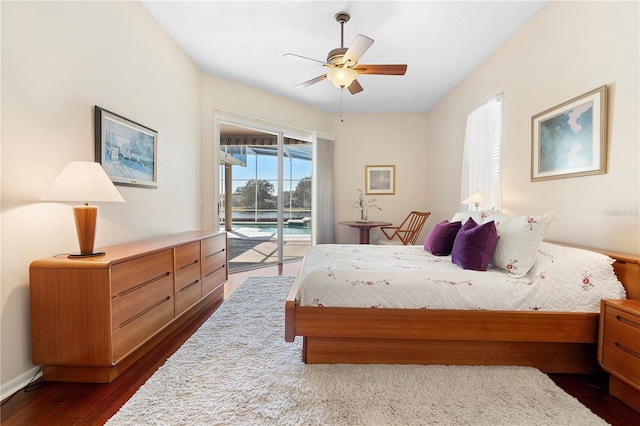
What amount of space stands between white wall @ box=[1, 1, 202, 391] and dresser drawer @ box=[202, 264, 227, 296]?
68 cm

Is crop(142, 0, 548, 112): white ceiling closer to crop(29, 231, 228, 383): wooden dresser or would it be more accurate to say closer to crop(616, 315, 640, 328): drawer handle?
crop(29, 231, 228, 383): wooden dresser

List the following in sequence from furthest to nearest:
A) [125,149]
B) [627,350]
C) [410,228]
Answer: [410,228] < [125,149] < [627,350]

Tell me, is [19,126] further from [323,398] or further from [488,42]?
[488,42]

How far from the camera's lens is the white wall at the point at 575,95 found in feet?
6.06

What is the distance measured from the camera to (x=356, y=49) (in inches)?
88.9

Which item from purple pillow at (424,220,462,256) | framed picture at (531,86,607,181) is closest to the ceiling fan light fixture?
purple pillow at (424,220,462,256)

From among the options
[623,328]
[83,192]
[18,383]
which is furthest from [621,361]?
[18,383]

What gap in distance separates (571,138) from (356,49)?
1815 mm

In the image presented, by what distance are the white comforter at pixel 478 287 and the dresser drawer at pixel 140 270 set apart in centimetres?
104

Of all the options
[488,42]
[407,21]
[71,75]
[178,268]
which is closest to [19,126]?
[71,75]

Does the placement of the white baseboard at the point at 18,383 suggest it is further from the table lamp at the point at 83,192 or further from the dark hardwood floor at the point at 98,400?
the table lamp at the point at 83,192

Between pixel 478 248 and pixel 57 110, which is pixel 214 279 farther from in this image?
pixel 478 248

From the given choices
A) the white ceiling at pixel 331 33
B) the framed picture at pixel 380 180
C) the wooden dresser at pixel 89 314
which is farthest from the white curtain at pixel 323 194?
the wooden dresser at pixel 89 314

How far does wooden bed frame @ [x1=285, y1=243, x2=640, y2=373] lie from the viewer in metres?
1.74
